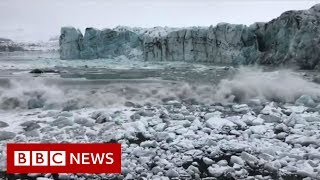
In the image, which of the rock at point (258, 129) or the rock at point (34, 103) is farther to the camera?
the rock at point (34, 103)

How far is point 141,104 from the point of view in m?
7.87

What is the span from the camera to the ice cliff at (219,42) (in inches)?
763

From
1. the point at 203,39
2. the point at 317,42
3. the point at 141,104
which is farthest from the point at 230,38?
the point at 141,104

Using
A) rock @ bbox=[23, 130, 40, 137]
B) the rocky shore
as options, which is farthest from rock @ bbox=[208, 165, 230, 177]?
rock @ bbox=[23, 130, 40, 137]

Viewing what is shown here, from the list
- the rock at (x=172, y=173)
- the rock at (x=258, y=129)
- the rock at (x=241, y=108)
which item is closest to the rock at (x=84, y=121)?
the rock at (x=172, y=173)

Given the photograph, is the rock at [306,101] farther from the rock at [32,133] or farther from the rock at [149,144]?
the rock at [32,133]

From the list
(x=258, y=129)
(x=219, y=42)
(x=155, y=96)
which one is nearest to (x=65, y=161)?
(x=258, y=129)

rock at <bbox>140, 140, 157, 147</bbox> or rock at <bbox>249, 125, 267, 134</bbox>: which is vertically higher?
rock at <bbox>249, 125, 267, 134</bbox>

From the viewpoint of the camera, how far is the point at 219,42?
24.0 m

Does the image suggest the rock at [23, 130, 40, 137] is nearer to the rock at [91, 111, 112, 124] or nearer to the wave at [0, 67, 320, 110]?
the rock at [91, 111, 112, 124]

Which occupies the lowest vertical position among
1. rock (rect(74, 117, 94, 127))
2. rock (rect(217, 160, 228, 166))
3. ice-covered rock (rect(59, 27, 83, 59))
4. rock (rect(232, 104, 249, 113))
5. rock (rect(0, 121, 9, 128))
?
rock (rect(217, 160, 228, 166))

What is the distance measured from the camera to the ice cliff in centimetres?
1939

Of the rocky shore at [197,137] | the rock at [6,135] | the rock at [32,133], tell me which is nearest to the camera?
the rocky shore at [197,137]

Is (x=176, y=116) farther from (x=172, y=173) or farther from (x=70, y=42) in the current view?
(x=70, y=42)
